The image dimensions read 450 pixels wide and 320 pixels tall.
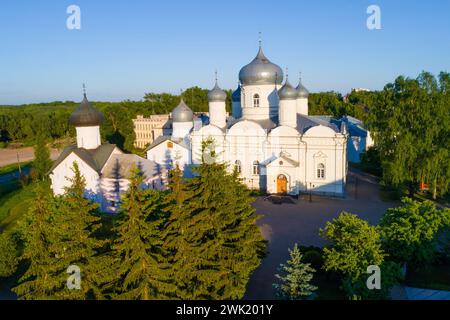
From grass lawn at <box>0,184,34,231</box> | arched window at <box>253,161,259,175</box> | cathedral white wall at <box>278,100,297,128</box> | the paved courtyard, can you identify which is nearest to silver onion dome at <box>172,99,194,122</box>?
arched window at <box>253,161,259,175</box>

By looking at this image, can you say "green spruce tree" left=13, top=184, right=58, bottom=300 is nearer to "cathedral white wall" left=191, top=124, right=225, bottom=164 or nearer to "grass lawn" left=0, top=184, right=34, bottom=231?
"grass lawn" left=0, top=184, right=34, bottom=231

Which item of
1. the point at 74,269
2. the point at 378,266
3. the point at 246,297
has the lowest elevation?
the point at 246,297

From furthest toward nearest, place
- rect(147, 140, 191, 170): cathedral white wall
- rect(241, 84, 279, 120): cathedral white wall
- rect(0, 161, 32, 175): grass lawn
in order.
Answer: rect(0, 161, 32, 175): grass lawn → rect(147, 140, 191, 170): cathedral white wall → rect(241, 84, 279, 120): cathedral white wall

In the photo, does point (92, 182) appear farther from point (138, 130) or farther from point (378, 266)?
point (138, 130)

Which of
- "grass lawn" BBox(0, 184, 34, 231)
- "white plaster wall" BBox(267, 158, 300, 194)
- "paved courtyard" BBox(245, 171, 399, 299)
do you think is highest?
"white plaster wall" BBox(267, 158, 300, 194)

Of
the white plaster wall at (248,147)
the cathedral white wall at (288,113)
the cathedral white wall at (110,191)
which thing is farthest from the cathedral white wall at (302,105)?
the cathedral white wall at (110,191)

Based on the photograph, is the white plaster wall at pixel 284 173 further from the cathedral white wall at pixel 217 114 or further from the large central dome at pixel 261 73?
the large central dome at pixel 261 73
